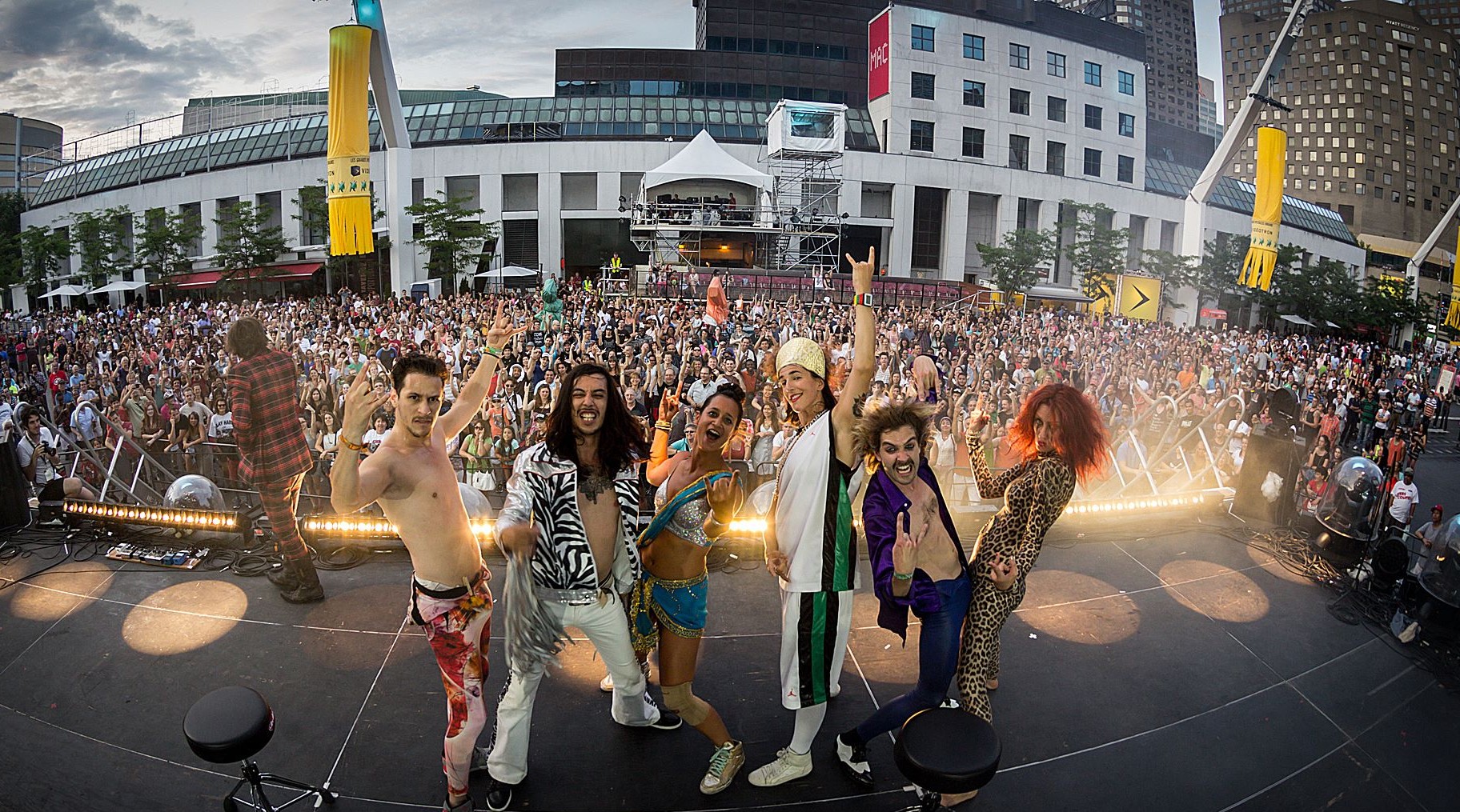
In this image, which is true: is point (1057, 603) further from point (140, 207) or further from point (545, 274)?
point (140, 207)

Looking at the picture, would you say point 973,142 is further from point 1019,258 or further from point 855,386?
point 855,386

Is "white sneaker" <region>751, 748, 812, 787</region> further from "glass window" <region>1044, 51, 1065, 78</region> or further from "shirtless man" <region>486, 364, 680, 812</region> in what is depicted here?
"glass window" <region>1044, 51, 1065, 78</region>

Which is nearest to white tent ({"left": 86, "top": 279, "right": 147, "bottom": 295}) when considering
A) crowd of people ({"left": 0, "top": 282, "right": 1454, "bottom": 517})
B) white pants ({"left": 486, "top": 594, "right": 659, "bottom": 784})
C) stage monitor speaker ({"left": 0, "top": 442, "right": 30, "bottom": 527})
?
crowd of people ({"left": 0, "top": 282, "right": 1454, "bottom": 517})

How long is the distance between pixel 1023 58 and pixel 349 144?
132 ft

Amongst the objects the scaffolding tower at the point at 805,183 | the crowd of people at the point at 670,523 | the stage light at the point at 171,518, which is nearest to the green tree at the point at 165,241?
the scaffolding tower at the point at 805,183

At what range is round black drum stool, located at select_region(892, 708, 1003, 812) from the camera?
8.25ft

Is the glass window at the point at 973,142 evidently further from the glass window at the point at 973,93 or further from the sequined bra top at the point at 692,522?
the sequined bra top at the point at 692,522

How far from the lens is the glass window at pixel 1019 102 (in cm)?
4294

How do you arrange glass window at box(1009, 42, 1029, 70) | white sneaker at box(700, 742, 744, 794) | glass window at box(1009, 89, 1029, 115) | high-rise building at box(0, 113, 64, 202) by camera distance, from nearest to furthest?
white sneaker at box(700, 742, 744, 794), glass window at box(1009, 42, 1029, 70), glass window at box(1009, 89, 1029, 115), high-rise building at box(0, 113, 64, 202)

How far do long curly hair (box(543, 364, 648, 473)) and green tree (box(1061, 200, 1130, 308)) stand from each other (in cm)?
3855

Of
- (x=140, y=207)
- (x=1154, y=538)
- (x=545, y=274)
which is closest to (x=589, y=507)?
(x=1154, y=538)

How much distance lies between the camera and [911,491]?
3201 millimetres

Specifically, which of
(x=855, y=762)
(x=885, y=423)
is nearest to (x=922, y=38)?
(x=885, y=423)

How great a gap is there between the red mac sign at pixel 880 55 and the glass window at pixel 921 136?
2.50 m
